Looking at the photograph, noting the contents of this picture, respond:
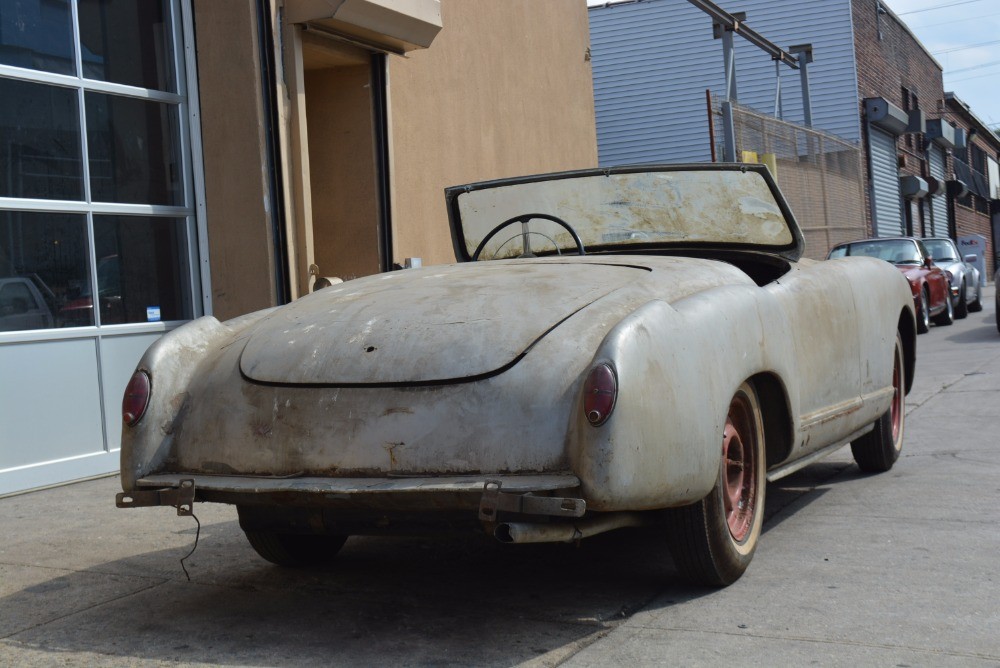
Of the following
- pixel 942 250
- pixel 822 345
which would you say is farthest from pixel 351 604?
pixel 942 250

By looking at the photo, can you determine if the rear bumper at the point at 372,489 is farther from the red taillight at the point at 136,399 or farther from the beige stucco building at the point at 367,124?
the beige stucco building at the point at 367,124

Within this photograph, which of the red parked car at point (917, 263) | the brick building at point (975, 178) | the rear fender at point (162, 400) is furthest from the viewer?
the brick building at point (975, 178)

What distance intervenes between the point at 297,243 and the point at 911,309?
4.56m

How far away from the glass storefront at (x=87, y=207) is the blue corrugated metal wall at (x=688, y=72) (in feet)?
78.7

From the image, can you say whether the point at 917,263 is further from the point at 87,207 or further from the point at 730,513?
the point at 730,513

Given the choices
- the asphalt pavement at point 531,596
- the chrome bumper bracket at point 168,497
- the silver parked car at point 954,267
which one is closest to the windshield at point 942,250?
the silver parked car at point 954,267

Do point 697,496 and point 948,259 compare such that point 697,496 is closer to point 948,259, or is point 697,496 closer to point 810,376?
point 810,376

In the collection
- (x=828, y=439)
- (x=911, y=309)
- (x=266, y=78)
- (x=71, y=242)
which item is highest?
(x=266, y=78)

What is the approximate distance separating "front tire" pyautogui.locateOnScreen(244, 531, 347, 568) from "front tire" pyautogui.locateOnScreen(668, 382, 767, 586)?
1.38 m

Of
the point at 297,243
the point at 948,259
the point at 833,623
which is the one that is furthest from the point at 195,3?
the point at 948,259

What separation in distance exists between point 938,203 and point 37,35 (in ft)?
134

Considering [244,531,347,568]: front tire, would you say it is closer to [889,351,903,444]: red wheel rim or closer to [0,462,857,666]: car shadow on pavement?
[0,462,857,666]: car shadow on pavement

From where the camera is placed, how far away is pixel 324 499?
3480mm

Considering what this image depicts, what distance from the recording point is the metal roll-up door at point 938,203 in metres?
41.5
